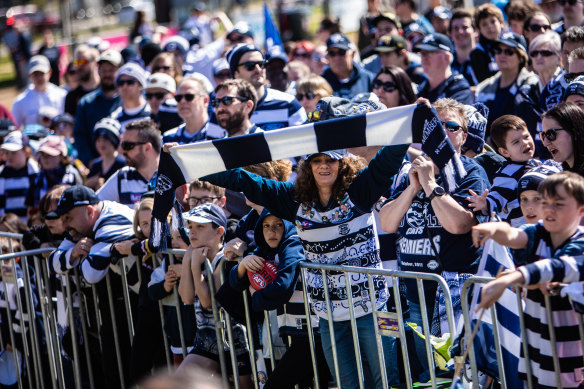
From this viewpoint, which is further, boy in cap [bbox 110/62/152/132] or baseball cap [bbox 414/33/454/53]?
boy in cap [bbox 110/62/152/132]

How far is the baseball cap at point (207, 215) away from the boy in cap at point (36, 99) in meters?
7.96

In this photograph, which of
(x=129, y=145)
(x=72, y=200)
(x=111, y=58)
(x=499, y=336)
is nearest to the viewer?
(x=499, y=336)

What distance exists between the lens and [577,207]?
389 cm

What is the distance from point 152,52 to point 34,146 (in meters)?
3.11

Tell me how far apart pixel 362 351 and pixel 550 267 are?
1.59 m

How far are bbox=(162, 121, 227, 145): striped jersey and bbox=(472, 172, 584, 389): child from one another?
360 centimetres

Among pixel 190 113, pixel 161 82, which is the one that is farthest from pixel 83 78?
pixel 190 113

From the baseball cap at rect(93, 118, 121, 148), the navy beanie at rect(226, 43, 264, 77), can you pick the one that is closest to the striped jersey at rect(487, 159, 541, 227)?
the navy beanie at rect(226, 43, 264, 77)

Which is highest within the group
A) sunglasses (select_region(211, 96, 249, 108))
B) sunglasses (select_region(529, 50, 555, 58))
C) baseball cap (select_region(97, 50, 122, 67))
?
baseball cap (select_region(97, 50, 122, 67))

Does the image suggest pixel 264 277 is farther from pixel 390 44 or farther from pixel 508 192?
pixel 390 44

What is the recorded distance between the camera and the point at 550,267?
12.2 feet

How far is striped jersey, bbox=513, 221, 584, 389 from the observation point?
12.2ft

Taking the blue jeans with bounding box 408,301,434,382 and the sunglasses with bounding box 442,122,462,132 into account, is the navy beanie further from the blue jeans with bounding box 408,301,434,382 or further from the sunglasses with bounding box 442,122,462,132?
the blue jeans with bounding box 408,301,434,382

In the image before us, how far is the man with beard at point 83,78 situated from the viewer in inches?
465
